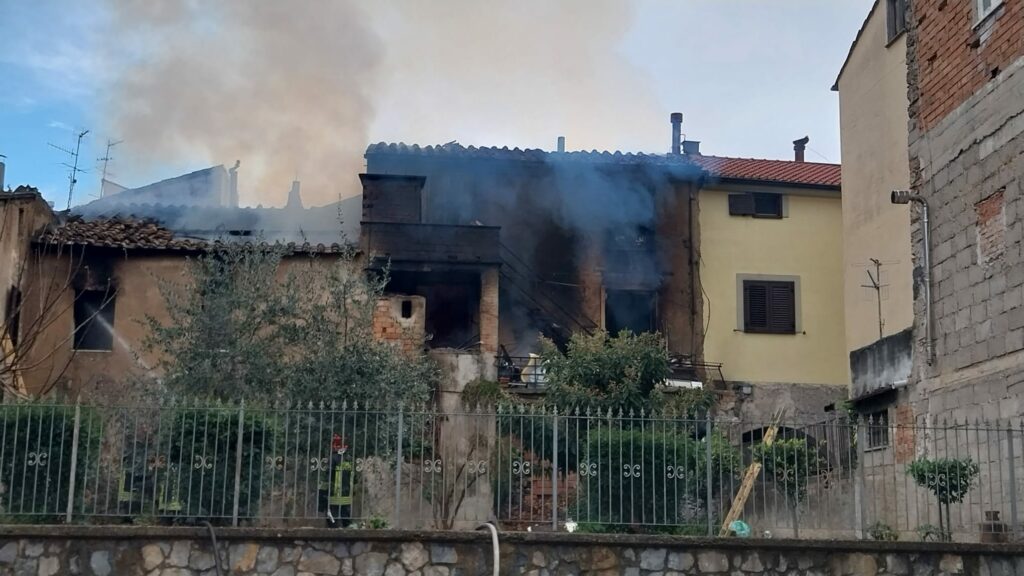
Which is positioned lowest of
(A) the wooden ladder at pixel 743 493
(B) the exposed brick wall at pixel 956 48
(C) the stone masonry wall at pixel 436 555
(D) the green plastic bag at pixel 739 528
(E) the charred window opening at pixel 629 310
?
(C) the stone masonry wall at pixel 436 555

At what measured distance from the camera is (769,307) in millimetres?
27656

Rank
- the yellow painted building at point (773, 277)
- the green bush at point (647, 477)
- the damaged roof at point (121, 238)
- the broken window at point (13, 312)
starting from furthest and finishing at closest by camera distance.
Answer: the yellow painted building at point (773, 277) < the damaged roof at point (121, 238) < the broken window at point (13, 312) < the green bush at point (647, 477)

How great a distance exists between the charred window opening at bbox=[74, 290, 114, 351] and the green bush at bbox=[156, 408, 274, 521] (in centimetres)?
1323

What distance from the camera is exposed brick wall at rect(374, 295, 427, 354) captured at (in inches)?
920

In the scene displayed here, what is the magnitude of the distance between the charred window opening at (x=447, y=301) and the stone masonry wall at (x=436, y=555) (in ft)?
47.6

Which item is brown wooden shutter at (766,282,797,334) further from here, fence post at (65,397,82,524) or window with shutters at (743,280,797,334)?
fence post at (65,397,82,524)

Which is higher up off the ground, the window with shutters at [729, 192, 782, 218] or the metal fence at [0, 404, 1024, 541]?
the window with shutters at [729, 192, 782, 218]

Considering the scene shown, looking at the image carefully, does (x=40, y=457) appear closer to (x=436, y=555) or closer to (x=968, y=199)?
(x=436, y=555)

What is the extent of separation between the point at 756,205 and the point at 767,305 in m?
2.36

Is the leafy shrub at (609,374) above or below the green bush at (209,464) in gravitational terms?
above

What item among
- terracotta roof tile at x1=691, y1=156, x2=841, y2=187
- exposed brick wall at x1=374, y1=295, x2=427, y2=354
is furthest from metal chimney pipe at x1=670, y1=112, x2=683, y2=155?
exposed brick wall at x1=374, y1=295, x2=427, y2=354

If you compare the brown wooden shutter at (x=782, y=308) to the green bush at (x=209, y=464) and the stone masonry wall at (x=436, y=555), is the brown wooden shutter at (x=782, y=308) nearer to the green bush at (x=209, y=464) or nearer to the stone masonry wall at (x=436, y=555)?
the stone masonry wall at (x=436, y=555)

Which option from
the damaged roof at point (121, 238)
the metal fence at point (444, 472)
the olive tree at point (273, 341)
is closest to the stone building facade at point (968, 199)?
the metal fence at point (444, 472)

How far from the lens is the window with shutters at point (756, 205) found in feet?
91.8
